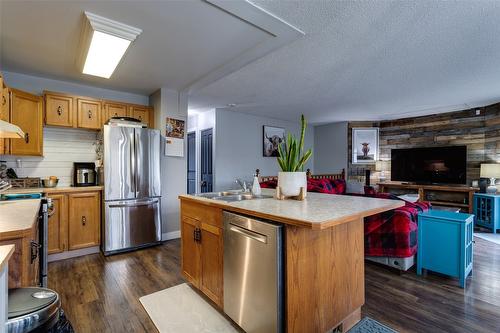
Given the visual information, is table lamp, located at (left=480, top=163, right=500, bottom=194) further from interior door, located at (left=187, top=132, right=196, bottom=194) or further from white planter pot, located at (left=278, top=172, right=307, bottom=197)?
interior door, located at (left=187, top=132, right=196, bottom=194)

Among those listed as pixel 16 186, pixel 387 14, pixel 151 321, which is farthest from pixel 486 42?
pixel 16 186

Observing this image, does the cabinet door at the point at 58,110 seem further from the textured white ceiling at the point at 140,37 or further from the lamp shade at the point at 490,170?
the lamp shade at the point at 490,170

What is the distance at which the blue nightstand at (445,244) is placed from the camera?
2.29 m

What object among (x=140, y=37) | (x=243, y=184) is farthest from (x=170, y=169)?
(x=140, y=37)

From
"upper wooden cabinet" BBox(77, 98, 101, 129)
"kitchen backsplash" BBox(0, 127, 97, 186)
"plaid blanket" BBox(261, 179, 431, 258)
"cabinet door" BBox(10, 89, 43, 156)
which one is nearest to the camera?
"plaid blanket" BBox(261, 179, 431, 258)

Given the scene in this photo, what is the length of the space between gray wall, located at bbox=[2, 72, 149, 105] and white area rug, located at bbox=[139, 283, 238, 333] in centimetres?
303

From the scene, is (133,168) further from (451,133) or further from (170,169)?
(451,133)

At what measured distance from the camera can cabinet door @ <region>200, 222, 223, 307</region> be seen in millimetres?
1825

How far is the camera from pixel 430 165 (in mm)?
5508

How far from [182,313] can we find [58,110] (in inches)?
122

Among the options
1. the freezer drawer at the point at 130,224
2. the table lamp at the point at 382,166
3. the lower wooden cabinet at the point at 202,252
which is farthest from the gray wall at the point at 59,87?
the table lamp at the point at 382,166

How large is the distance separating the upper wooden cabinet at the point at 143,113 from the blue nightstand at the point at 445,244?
394cm

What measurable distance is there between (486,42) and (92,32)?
3701 millimetres

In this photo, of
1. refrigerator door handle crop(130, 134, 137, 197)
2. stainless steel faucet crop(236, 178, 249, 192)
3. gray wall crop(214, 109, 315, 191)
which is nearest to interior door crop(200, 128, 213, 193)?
gray wall crop(214, 109, 315, 191)
